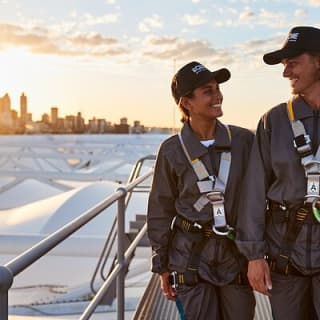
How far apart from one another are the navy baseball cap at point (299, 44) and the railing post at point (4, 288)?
1.12 meters

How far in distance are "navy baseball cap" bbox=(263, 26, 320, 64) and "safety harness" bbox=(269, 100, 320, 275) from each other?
0.53 feet

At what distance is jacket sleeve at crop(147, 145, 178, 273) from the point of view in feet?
6.99

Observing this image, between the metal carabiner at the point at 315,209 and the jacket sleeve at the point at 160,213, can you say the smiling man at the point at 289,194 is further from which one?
the jacket sleeve at the point at 160,213

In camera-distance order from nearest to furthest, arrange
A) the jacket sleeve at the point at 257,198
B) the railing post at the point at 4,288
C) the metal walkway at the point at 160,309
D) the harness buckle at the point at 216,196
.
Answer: the railing post at the point at 4,288, the jacket sleeve at the point at 257,198, the harness buckle at the point at 216,196, the metal walkway at the point at 160,309

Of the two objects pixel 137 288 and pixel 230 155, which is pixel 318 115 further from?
pixel 137 288

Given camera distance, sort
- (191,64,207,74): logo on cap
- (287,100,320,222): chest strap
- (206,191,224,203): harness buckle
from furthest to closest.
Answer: (191,64,207,74): logo on cap
(206,191,224,203): harness buckle
(287,100,320,222): chest strap

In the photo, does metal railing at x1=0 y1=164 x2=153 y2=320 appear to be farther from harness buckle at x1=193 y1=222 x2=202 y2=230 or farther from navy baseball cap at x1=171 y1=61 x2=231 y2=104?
navy baseball cap at x1=171 y1=61 x2=231 y2=104

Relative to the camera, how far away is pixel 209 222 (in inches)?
79.7

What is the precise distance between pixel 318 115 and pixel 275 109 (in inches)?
5.8

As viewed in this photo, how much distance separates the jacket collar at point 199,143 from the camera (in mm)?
2027

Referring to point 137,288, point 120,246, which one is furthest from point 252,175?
point 137,288

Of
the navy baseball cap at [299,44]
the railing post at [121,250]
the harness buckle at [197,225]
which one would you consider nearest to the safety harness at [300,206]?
the navy baseball cap at [299,44]

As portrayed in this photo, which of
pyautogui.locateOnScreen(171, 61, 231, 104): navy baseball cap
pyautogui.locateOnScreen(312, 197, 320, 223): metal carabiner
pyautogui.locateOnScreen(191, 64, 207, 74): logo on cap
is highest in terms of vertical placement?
pyautogui.locateOnScreen(191, 64, 207, 74): logo on cap

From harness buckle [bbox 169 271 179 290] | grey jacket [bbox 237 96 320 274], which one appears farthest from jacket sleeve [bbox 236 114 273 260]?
harness buckle [bbox 169 271 179 290]
